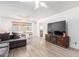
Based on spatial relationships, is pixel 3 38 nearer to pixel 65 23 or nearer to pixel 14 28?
pixel 65 23

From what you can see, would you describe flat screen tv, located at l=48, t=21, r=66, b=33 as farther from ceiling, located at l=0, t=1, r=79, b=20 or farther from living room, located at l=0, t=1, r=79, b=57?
ceiling, located at l=0, t=1, r=79, b=20

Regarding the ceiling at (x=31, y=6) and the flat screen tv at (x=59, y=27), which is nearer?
the ceiling at (x=31, y=6)

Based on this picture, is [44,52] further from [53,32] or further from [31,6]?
[53,32]

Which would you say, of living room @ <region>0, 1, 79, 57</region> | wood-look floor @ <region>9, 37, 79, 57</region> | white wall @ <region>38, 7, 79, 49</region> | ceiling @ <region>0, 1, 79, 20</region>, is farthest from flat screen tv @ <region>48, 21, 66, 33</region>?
wood-look floor @ <region>9, 37, 79, 57</region>

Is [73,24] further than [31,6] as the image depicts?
Yes

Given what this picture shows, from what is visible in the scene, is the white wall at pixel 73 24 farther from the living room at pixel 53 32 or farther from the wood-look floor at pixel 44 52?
the wood-look floor at pixel 44 52

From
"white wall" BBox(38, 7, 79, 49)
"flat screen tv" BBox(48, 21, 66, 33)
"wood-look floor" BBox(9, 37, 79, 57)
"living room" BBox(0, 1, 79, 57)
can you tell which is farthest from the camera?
"flat screen tv" BBox(48, 21, 66, 33)

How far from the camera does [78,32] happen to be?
4.64 metres

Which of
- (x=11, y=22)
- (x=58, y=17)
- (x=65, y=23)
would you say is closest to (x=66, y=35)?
(x=65, y=23)

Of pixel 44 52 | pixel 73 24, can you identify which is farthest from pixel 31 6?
pixel 73 24

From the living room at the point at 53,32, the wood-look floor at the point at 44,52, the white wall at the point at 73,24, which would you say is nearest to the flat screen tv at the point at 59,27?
the living room at the point at 53,32

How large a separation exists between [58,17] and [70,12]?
Result: 4.58ft

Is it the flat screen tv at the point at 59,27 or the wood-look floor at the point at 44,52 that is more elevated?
the flat screen tv at the point at 59,27

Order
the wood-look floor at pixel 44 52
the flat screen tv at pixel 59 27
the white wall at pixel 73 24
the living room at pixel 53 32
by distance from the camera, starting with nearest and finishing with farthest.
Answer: the wood-look floor at pixel 44 52 → the living room at pixel 53 32 → the white wall at pixel 73 24 → the flat screen tv at pixel 59 27
